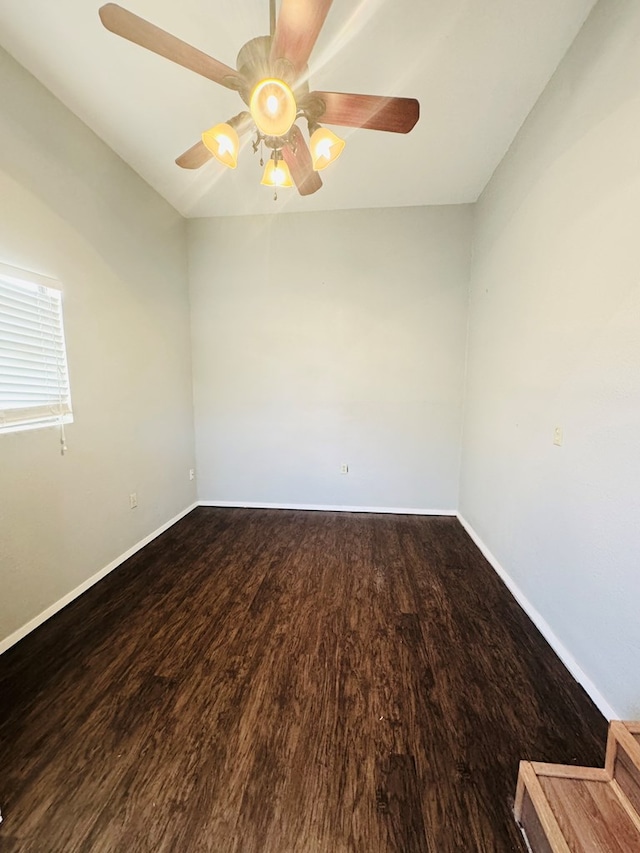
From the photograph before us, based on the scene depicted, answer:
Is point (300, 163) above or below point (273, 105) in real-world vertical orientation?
above

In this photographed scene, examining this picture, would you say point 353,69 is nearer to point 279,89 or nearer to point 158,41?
point 279,89

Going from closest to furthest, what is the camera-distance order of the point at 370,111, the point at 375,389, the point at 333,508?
the point at 370,111, the point at 375,389, the point at 333,508

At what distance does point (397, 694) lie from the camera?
5.02 ft

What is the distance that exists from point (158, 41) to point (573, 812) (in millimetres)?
2669

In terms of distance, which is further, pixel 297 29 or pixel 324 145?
pixel 324 145

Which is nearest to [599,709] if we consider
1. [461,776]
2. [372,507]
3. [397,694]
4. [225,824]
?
[461,776]

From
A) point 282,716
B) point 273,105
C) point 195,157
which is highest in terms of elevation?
point 195,157

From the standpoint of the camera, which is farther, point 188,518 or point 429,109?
point 188,518

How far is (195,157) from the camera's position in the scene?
5.51 ft

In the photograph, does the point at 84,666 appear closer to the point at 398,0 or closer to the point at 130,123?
the point at 130,123

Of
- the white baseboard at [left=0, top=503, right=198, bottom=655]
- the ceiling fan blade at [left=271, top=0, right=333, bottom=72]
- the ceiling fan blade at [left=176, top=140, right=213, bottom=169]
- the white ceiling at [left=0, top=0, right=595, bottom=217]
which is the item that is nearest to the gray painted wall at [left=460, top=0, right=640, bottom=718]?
the white ceiling at [left=0, top=0, right=595, bottom=217]

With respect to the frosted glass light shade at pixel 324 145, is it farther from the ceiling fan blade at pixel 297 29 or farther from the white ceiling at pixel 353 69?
the white ceiling at pixel 353 69

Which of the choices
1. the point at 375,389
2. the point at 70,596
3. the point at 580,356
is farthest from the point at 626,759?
the point at 375,389

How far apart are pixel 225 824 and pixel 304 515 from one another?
2.47m
